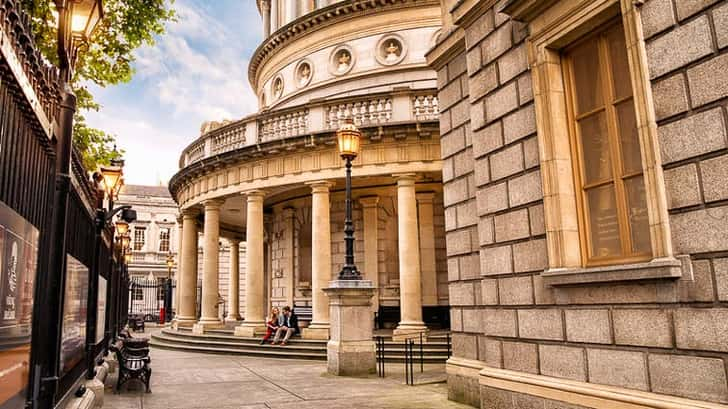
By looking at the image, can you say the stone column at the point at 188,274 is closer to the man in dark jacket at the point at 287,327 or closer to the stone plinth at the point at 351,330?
the man in dark jacket at the point at 287,327

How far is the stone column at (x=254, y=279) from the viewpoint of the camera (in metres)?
20.1

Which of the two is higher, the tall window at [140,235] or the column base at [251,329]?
the tall window at [140,235]

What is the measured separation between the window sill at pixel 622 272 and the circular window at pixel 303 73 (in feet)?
72.8

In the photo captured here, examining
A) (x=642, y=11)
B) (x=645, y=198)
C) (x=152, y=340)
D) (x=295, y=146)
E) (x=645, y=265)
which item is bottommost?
(x=152, y=340)

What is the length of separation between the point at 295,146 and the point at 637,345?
15.4m

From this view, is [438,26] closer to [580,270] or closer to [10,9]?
[580,270]

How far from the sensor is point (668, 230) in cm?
525

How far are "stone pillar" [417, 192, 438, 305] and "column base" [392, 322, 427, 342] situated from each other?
407 centimetres

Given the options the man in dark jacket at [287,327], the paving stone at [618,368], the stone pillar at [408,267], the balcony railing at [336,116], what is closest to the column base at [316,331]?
the man in dark jacket at [287,327]

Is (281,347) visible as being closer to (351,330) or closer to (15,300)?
(351,330)

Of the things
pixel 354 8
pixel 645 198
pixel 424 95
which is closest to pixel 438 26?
pixel 354 8

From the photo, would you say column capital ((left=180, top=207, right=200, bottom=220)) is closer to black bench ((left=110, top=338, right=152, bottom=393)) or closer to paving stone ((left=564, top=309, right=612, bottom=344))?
black bench ((left=110, top=338, right=152, bottom=393))

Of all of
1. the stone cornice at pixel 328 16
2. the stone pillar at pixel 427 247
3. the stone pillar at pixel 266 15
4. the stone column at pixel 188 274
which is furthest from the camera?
the stone pillar at pixel 266 15

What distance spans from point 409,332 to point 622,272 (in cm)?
1243
